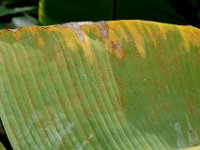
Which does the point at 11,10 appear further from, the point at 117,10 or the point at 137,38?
the point at 137,38

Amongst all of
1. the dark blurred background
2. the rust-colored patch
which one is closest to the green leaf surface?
the dark blurred background

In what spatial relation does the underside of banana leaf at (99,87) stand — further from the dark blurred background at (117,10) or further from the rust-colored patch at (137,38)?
the dark blurred background at (117,10)

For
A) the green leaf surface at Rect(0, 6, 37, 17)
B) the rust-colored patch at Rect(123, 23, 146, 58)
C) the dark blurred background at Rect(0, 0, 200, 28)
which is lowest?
the green leaf surface at Rect(0, 6, 37, 17)

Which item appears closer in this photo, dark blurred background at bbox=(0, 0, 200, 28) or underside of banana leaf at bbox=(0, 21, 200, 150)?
underside of banana leaf at bbox=(0, 21, 200, 150)

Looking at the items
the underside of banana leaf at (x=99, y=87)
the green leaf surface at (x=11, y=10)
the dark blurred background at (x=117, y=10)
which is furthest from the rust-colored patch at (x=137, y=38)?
the green leaf surface at (x=11, y=10)

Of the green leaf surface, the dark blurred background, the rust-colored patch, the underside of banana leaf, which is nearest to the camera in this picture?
the underside of banana leaf

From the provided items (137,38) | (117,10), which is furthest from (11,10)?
(137,38)

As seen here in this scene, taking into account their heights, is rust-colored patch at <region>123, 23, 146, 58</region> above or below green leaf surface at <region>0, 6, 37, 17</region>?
above

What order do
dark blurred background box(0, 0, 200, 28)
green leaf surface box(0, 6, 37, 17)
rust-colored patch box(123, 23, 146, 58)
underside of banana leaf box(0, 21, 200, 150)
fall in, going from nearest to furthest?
underside of banana leaf box(0, 21, 200, 150) → rust-colored patch box(123, 23, 146, 58) → dark blurred background box(0, 0, 200, 28) → green leaf surface box(0, 6, 37, 17)

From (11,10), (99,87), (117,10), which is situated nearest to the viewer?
(99,87)

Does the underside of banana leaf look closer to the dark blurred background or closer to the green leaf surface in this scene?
the dark blurred background
